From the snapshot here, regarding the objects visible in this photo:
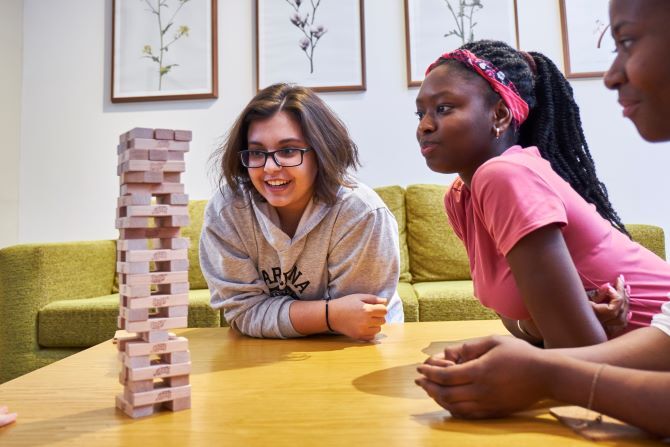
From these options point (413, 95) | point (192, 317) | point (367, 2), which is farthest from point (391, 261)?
point (367, 2)

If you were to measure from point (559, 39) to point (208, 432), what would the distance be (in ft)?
9.71

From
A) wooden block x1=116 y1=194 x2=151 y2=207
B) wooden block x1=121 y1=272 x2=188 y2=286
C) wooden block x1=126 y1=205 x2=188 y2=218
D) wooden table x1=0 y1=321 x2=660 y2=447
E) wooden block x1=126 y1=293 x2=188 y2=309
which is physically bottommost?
wooden table x1=0 y1=321 x2=660 y2=447

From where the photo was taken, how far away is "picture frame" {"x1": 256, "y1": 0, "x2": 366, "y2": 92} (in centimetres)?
295

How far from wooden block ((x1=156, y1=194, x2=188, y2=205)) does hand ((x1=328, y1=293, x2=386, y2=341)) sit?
0.52 metres

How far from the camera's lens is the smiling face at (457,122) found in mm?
950

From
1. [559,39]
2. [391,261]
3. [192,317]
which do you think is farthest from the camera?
[559,39]

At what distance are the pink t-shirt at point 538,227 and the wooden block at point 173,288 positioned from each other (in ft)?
1.47

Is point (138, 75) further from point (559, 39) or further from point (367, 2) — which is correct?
point (559, 39)

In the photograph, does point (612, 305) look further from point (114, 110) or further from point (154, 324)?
point (114, 110)

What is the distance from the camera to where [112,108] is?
3.02 meters

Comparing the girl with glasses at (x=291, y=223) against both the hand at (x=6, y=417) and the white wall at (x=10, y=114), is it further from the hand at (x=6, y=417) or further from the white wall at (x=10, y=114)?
the white wall at (x=10, y=114)

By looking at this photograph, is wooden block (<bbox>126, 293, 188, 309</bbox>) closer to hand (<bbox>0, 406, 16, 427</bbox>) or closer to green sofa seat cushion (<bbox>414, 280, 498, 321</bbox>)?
hand (<bbox>0, 406, 16, 427</bbox>)

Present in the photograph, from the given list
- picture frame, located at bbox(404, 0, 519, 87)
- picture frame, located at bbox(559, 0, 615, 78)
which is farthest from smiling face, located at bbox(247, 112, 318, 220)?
picture frame, located at bbox(559, 0, 615, 78)

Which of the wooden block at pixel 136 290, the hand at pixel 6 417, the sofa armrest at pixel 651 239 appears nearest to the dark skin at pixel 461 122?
the wooden block at pixel 136 290
